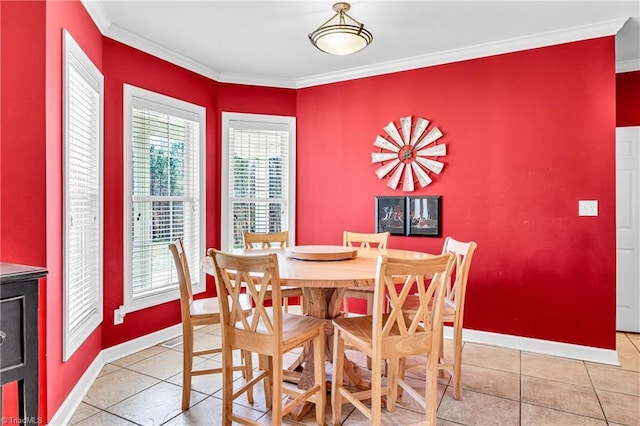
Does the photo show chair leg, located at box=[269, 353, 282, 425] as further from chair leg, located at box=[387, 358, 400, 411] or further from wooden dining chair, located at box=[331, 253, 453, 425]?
chair leg, located at box=[387, 358, 400, 411]

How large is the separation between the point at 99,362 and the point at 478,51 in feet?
12.6

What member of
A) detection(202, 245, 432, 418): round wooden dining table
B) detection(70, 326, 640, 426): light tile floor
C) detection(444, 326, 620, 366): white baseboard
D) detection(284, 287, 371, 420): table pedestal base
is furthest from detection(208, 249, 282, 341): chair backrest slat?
detection(444, 326, 620, 366): white baseboard

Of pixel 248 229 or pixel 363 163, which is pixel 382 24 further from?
pixel 248 229

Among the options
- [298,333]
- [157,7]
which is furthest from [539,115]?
[157,7]

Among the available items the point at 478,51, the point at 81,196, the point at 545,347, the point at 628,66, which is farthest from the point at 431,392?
the point at 628,66

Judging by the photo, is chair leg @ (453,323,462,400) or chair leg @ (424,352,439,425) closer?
chair leg @ (424,352,439,425)

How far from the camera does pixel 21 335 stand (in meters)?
1.34

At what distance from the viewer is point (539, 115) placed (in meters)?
3.12

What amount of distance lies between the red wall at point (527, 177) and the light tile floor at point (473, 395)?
388mm

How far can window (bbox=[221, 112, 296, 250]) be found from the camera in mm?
3941

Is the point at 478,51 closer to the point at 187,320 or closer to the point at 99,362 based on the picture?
the point at 187,320

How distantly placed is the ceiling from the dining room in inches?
1.4

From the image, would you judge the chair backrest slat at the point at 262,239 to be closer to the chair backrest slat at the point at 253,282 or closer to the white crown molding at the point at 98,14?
the chair backrest slat at the point at 253,282

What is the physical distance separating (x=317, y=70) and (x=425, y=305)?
2.80 meters
